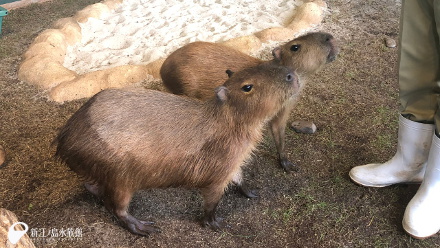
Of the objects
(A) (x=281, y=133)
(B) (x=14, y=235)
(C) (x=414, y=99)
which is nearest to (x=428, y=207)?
(C) (x=414, y=99)

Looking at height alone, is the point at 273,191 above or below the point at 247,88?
below

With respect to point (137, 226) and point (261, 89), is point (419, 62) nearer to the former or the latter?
point (261, 89)

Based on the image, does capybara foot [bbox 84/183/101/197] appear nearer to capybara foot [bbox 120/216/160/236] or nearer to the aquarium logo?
capybara foot [bbox 120/216/160/236]

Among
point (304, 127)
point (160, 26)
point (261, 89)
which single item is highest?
point (261, 89)

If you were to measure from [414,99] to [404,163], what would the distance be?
44 cm

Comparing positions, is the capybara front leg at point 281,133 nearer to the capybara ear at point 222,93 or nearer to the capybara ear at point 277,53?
the capybara ear at point 277,53

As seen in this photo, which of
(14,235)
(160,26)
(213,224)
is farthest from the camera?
(160,26)

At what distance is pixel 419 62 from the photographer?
224 cm

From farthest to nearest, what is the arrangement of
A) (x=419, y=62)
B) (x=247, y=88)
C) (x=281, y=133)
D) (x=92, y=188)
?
(x=281, y=133) → (x=92, y=188) → (x=419, y=62) → (x=247, y=88)

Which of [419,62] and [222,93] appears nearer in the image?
[222,93]

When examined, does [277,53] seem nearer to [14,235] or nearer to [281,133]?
[281,133]

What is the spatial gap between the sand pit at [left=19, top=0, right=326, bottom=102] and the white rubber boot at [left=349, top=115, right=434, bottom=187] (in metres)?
1.91

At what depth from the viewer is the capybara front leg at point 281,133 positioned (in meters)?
2.65

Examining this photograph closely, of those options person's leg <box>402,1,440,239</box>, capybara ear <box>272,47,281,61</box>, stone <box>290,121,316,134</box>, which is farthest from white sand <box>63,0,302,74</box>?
person's leg <box>402,1,440,239</box>
